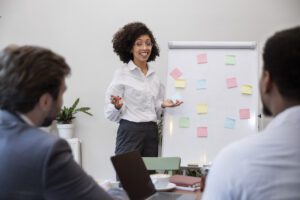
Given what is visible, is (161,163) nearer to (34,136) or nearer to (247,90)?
(247,90)

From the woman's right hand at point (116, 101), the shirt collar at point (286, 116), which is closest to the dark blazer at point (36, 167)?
the shirt collar at point (286, 116)

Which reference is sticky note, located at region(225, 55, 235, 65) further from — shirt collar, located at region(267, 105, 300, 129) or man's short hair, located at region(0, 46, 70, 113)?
shirt collar, located at region(267, 105, 300, 129)

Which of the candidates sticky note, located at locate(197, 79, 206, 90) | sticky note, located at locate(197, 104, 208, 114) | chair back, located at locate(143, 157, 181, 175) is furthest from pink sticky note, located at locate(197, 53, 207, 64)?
chair back, located at locate(143, 157, 181, 175)

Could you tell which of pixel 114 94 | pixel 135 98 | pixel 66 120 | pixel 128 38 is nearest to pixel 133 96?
pixel 135 98

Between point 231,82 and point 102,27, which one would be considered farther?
point 102,27

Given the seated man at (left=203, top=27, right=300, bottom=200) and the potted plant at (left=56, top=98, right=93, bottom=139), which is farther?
the potted plant at (left=56, top=98, right=93, bottom=139)

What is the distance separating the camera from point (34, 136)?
112 cm

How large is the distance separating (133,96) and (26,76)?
192cm

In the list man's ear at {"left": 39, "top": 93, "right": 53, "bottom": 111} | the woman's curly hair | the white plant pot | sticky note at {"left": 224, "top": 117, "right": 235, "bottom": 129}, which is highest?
the woman's curly hair

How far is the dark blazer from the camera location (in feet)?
3.55

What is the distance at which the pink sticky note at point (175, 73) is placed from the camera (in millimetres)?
3381

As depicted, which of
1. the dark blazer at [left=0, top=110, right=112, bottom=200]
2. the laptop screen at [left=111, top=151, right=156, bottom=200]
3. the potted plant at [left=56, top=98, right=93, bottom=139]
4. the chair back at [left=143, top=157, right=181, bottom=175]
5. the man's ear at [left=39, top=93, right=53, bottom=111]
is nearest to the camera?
the dark blazer at [left=0, top=110, right=112, bottom=200]

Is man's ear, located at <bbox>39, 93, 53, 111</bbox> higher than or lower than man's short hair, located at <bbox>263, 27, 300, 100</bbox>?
lower

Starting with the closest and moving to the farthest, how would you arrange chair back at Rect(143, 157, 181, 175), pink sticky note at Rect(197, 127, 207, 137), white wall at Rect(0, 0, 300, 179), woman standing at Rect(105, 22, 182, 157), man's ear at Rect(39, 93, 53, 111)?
man's ear at Rect(39, 93, 53, 111)
chair back at Rect(143, 157, 181, 175)
woman standing at Rect(105, 22, 182, 157)
pink sticky note at Rect(197, 127, 207, 137)
white wall at Rect(0, 0, 300, 179)
